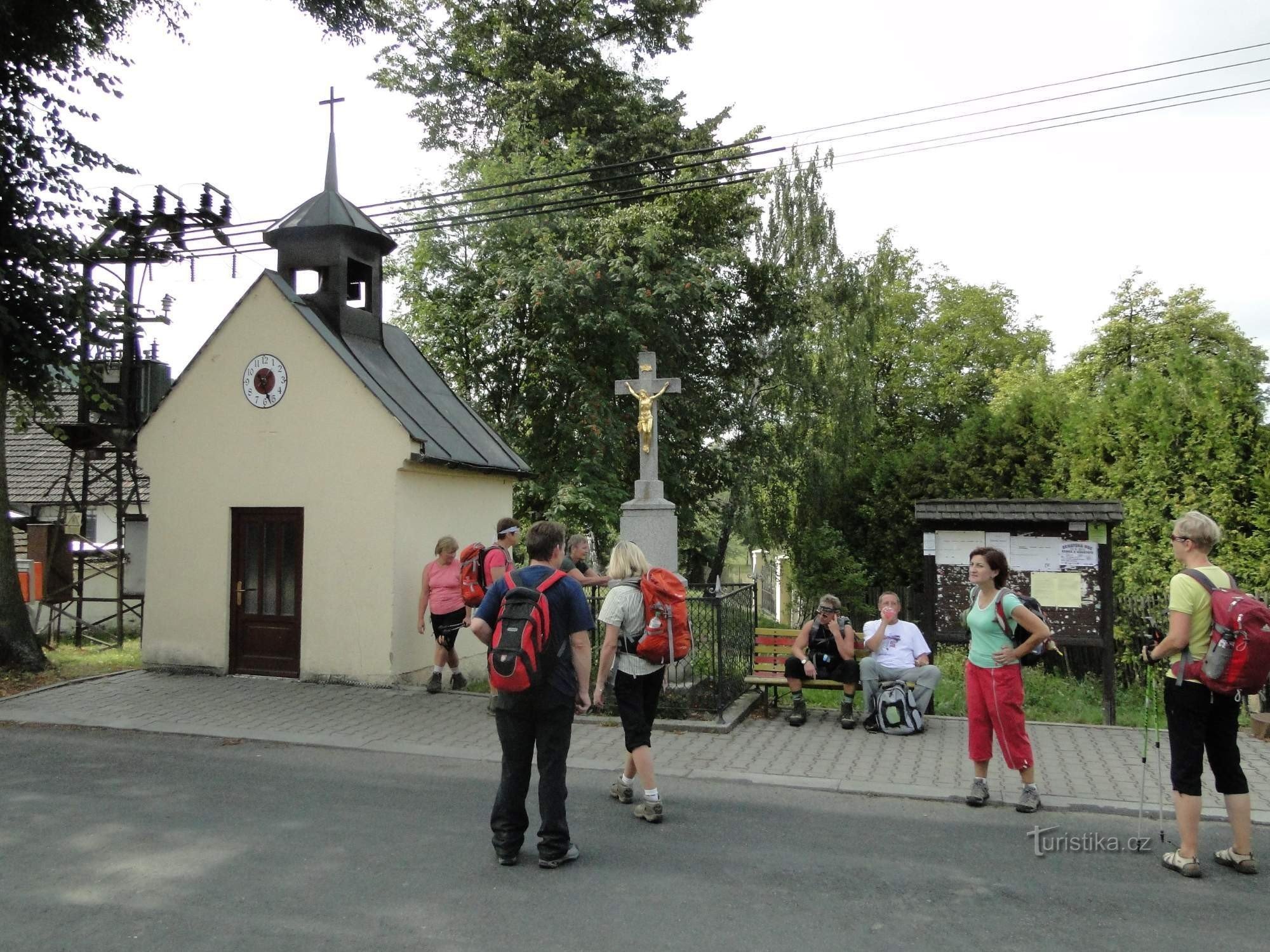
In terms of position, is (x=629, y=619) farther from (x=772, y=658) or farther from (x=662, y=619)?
(x=772, y=658)

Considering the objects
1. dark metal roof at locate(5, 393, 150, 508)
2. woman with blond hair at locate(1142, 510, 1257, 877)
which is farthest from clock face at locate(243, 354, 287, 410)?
woman with blond hair at locate(1142, 510, 1257, 877)

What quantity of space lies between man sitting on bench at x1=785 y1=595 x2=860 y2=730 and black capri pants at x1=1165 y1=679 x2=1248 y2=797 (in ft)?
13.5

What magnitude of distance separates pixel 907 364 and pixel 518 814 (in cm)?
3757

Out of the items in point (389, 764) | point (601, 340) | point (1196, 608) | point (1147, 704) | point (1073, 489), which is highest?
point (601, 340)

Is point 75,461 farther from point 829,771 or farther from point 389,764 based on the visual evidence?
point 829,771

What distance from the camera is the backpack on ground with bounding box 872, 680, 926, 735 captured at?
28.4ft

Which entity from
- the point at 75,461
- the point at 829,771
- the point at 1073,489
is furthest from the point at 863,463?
the point at 75,461

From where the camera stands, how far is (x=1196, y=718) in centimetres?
502

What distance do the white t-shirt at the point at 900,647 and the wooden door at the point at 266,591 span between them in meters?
A: 7.08

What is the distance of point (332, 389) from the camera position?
11781mm

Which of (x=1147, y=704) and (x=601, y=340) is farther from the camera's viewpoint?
(x=601, y=340)

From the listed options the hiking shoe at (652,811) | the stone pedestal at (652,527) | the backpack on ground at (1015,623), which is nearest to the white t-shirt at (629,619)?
the hiking shoe at (652,811)

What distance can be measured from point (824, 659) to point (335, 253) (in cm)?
858

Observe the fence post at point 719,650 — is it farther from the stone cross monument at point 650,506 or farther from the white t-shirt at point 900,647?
the white t-shirt at point 900,647
